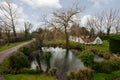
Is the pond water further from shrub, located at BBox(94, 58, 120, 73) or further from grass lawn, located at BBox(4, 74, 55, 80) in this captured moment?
shrub, located at BBox(94, 58, 120, 73)

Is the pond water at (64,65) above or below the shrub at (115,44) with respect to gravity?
below

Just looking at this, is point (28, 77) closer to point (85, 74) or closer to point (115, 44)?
point (85, 74)

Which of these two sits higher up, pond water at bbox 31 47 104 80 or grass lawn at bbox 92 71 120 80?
grass lawn at bbox 92 71 120 80

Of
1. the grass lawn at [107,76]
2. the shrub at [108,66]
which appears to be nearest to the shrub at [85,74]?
the grass lawn at [107,76]

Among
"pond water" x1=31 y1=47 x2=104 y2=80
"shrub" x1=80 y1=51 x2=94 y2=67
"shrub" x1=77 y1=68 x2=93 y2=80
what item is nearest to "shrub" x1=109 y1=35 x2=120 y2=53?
"pond water" x1=31 y1=47 x2=104 y2=80

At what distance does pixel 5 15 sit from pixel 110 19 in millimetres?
40131

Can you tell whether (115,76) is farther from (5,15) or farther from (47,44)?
(5,15)

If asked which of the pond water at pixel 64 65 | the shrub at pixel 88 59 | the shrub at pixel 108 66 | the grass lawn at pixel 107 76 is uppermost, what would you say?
the shrub at pixel 88 59

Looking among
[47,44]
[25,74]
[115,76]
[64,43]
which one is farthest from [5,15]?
[115,76]

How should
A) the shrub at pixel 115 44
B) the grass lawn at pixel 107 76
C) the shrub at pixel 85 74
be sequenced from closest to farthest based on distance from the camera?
the shrub at pixel 85 74 < the grass lawn at pixel 107 76 < the shrub at pixel 115 44

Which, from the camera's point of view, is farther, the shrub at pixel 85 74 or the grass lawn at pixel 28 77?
the grass lawn at pixel 28 77

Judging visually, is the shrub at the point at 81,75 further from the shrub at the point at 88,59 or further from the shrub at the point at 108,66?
the shrub at the point at 108,66

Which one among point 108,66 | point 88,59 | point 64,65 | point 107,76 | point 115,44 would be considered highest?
point 115,44

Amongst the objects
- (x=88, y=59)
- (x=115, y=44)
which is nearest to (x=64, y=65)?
(x=88, y=59)
